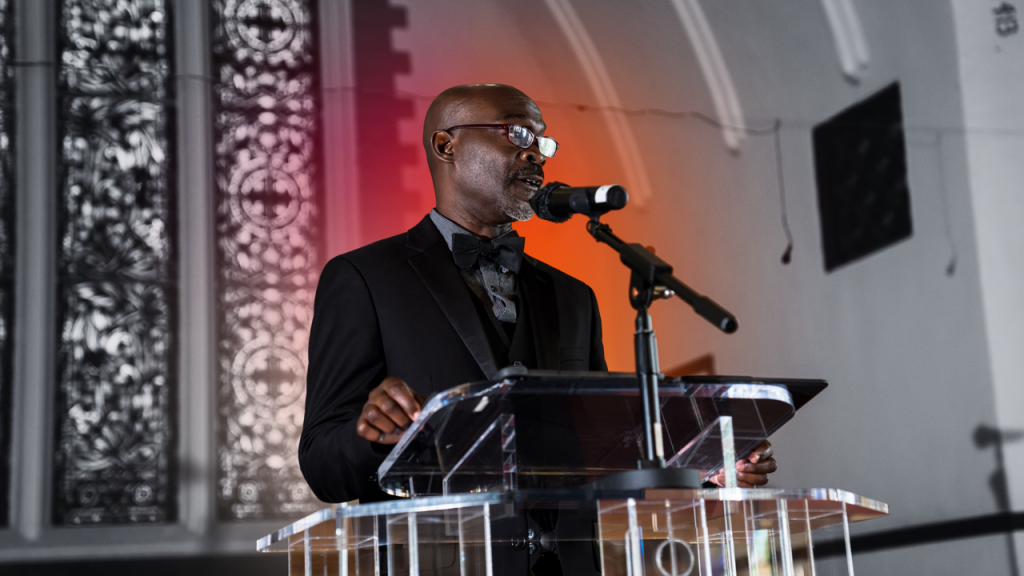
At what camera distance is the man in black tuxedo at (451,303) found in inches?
69.7

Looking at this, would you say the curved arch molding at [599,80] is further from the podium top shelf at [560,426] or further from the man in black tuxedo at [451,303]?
the podium top shelf at [560,426]

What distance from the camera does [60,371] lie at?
4.64 metres

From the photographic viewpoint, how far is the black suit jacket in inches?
70.4

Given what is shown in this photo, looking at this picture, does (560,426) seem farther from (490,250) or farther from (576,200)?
(490,250)

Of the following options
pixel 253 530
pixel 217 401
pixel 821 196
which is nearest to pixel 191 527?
pixel 253 530

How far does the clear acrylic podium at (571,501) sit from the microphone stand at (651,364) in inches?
0.7

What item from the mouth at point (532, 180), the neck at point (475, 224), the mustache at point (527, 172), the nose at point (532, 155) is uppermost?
the nose at point (532, 155)

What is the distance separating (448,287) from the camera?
193 centimetres

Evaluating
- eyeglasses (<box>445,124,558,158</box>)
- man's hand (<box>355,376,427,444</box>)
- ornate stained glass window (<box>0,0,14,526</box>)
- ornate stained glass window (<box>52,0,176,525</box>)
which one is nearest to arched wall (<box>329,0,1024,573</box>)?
ornate stained glass window (<box>52,0,176,525</box>)

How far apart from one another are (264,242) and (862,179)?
2.65 meters

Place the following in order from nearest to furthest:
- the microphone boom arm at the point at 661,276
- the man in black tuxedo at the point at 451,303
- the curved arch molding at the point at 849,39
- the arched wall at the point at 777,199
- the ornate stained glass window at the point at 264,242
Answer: the microphone boom arm at the point at 661,276, the man in black tuxedo at the point at 451,303, the arched wall at the point at 777,199, the curved arch molding at the point at 849,39, the ornate stained glass window at the point at 264,242

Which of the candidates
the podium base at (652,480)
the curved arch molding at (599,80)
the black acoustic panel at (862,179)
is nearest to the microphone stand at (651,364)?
the podium base at (652,480)

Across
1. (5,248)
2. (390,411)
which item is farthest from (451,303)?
(5,248)

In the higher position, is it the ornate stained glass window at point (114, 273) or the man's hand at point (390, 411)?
the ornate stained glass window at point (114, 273)
